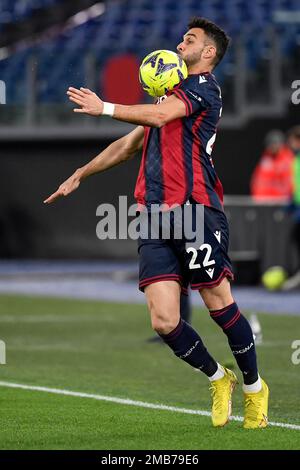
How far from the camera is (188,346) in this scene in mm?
7570

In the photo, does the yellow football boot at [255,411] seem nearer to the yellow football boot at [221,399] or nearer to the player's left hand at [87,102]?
the yellow football boot at [221,399]

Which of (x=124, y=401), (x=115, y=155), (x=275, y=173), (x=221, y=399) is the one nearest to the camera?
(x=221, y=399)

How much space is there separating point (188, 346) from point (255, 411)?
539 millimetres

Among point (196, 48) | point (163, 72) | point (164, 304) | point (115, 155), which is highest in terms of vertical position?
point (196, 48)

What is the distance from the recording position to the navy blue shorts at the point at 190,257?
744cm

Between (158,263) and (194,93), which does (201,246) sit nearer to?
(158,263)

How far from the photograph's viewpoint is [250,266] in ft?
67.5

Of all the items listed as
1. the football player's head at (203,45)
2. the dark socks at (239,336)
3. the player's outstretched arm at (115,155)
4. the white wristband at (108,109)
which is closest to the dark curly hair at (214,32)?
the football player's head at (203,45)

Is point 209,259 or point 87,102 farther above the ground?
point 87,102

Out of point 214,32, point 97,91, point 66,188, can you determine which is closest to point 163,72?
point 214,32

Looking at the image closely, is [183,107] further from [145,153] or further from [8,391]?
[8,391]

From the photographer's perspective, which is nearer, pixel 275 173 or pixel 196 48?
pixel 196 48

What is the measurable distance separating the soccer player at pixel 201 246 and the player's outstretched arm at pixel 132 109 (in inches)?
0.7

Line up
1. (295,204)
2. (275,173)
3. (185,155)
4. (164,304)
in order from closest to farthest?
(164,304)
(185,155)
(295,204)
(275,173)
